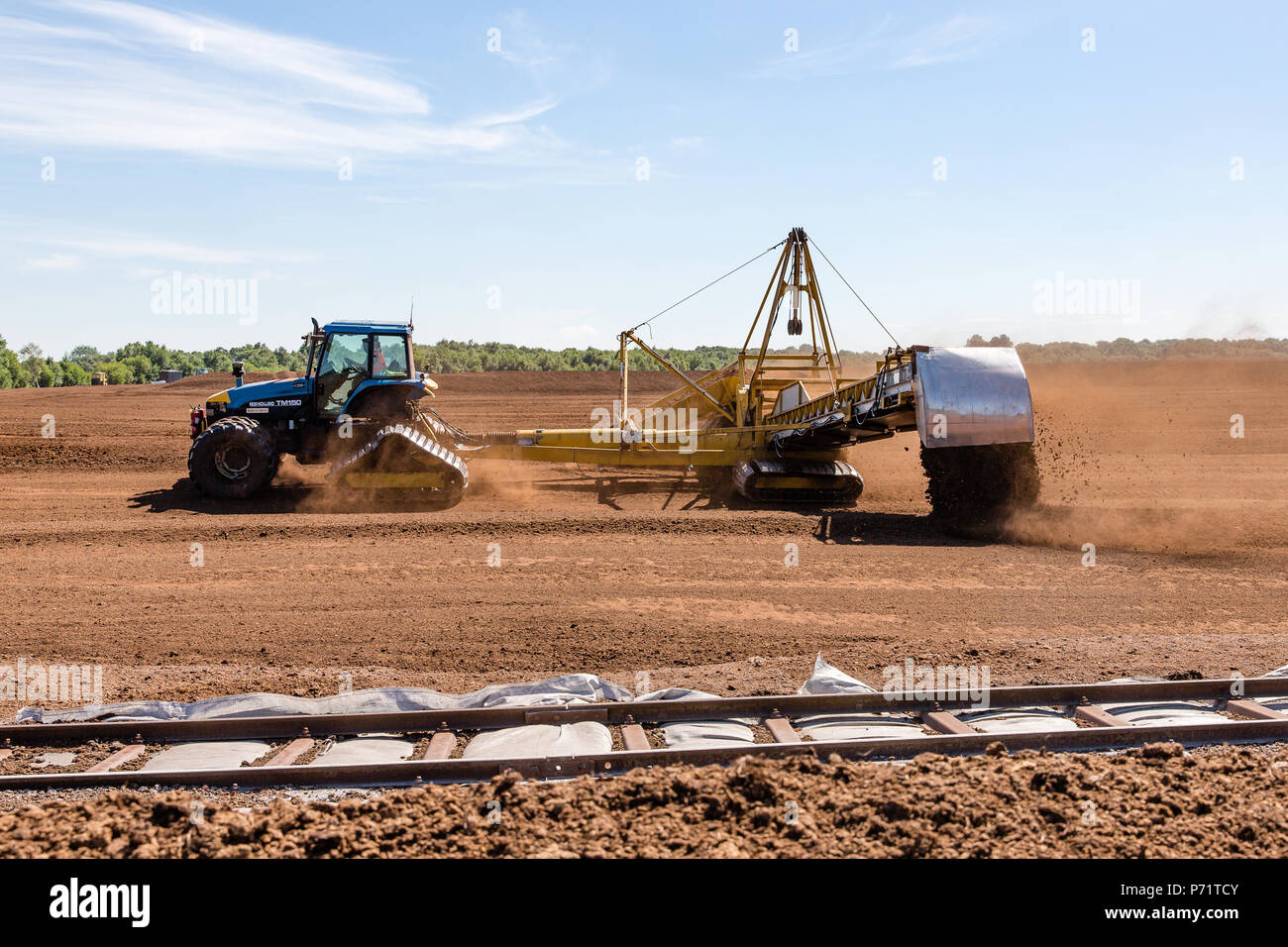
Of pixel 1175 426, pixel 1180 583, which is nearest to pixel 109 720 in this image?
pixel 1180 583

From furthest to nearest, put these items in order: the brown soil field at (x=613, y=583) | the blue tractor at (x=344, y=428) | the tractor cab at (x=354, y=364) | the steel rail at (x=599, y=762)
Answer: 1. the tractor cab at (x=354, y=364)
2. the blue tractor at (x=344, y=428)
3. the brown soil field at (x=613, y=583)
4. the steel rail at (x=599, y=762)

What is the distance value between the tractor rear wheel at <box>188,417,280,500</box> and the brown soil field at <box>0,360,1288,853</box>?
37 centimetres

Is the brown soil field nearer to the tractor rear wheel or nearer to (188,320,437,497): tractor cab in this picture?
the tractor rear wheel

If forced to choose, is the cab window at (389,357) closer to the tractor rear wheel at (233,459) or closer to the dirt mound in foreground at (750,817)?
the tractor rear wheel at (233,459)

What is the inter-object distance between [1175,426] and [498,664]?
968 inches

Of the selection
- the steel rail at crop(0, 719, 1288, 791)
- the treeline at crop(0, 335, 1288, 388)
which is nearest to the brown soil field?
the steel rail at crop(0, 719, 1288, 791)

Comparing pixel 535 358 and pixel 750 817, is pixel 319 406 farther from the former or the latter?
pixel 535 358

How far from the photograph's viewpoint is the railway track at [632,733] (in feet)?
17.5

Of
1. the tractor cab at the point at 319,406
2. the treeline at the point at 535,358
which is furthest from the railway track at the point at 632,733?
the treeline at the point at 535,358

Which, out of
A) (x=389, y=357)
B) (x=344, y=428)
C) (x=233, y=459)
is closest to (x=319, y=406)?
(x=344, y=428)

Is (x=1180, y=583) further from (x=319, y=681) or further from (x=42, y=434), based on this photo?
(x=42, y=434)

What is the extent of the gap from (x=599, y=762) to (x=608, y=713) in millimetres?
862

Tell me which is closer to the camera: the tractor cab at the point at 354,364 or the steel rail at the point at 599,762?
the steel rail at the point at 599,762

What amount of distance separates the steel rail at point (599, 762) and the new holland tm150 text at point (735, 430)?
23.7 feet
